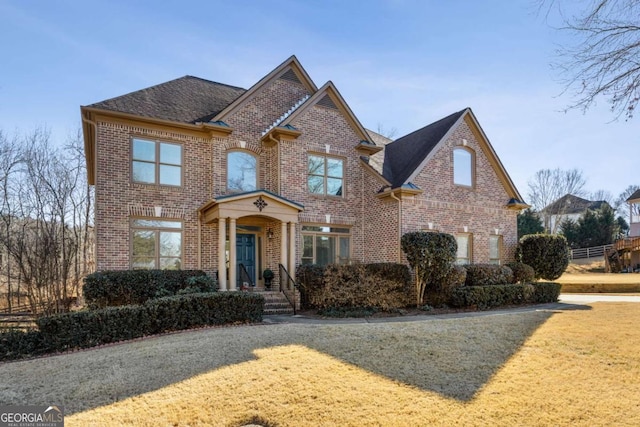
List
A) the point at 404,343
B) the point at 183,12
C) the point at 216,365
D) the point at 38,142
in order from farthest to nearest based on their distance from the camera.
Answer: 1. the point at 38,142
2. the point at 183,12
3. the point at 404,343
4. the point at 216,365

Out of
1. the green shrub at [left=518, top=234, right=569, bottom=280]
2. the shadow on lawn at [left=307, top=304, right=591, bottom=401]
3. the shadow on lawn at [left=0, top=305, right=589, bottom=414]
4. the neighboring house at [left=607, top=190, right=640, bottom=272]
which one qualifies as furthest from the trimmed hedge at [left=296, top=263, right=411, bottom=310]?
the neighboring house at [left=607, top=190, right=640, bottom=272]

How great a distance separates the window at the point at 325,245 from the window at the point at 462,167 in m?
5.03

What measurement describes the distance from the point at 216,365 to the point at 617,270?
3541 centimetres

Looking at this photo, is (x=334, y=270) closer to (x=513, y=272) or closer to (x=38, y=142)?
(x=513, y=272)

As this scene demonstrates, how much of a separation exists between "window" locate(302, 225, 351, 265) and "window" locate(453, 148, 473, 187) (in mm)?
5027

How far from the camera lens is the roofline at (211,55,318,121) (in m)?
14.0

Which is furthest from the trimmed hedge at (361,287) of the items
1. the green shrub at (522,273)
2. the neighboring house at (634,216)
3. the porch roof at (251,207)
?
the neighboring house at (634,216)

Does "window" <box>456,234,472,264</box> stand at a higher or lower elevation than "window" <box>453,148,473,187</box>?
lower

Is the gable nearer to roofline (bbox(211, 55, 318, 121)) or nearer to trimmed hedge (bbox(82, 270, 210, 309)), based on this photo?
roofline (bbox(211, 55, 318, 121))

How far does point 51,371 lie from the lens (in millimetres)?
5969

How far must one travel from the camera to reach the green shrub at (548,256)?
1616 centimetres

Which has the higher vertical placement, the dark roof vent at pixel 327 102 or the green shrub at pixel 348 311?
the dark roof vent at pixel 327 102

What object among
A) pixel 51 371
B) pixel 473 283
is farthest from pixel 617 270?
pixel 51 371

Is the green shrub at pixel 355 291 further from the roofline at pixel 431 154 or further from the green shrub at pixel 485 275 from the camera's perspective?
the roofline at pixel 431 154
